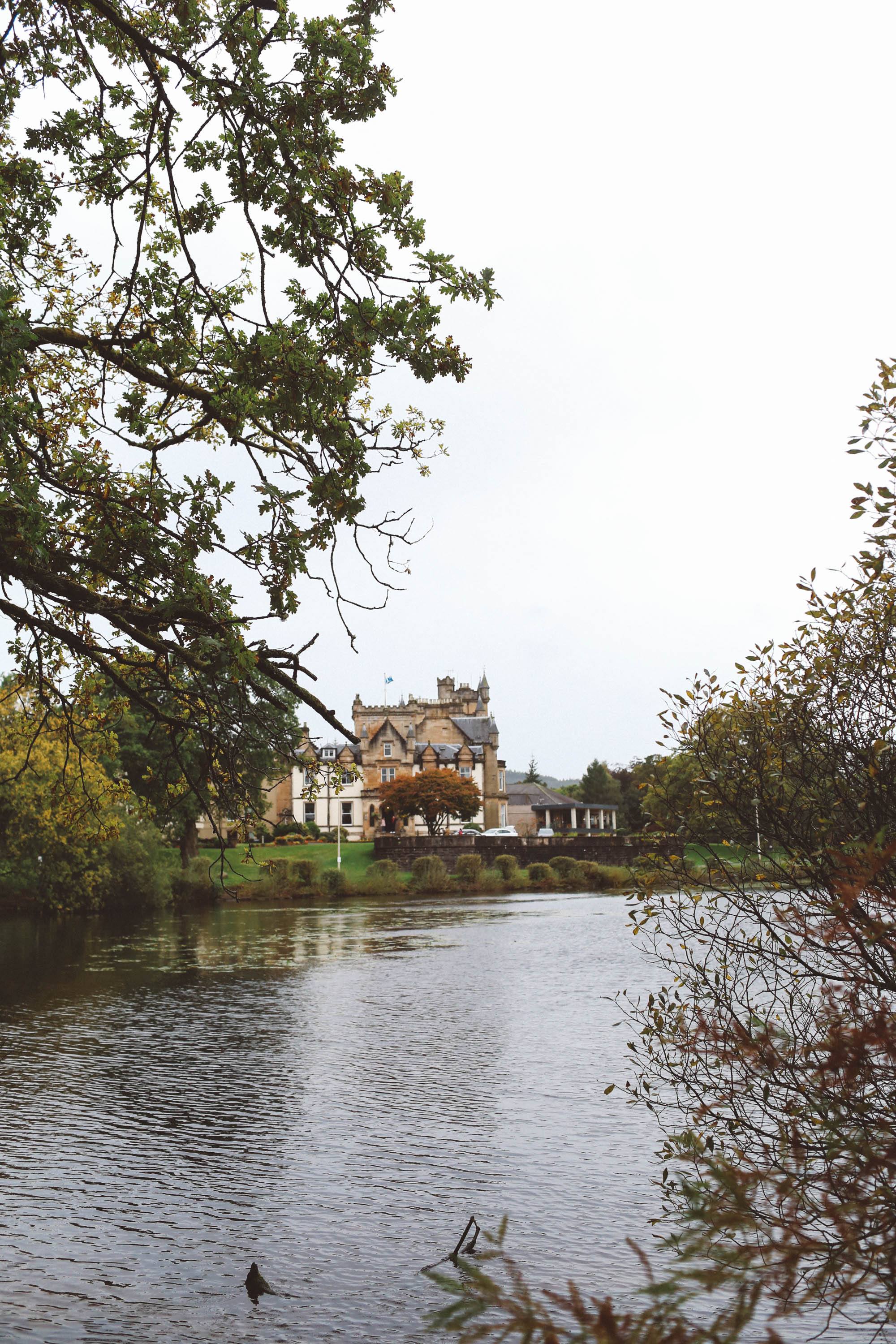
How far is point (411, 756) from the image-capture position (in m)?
103

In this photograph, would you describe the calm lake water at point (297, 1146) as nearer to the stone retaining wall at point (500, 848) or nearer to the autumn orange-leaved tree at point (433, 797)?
the stone retaining wall at point (500, 848)

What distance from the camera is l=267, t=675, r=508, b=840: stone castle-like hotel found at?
100 metres

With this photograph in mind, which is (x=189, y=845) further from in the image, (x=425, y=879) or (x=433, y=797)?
(x=433, y=797)

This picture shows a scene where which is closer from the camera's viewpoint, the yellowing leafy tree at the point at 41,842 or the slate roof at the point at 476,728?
the yellowing leafy tree at the point at 41,842

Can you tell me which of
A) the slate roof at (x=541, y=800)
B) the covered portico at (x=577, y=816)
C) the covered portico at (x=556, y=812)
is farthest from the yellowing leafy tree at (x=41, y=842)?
the covered portico at (x=577, y=816)

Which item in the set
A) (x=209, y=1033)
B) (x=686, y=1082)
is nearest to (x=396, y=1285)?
(x=686, y=1082)

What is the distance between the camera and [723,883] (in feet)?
32.2

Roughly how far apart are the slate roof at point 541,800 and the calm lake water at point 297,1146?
3613 inches

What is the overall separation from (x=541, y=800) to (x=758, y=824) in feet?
384

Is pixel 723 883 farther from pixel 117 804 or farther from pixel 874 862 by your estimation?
pixel 117 804

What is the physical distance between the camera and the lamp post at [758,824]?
311 inches

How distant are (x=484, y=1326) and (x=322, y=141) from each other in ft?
25.6

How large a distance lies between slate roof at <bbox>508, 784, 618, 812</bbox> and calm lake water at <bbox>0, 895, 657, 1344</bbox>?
91.8 meters

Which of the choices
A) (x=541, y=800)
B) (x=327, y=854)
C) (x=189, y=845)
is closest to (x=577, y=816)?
(x=541, y=800)
